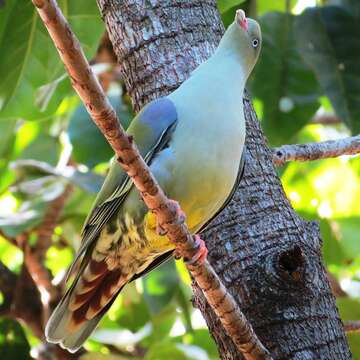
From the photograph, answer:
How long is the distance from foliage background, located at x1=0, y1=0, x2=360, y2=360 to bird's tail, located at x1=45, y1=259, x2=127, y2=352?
471 mm

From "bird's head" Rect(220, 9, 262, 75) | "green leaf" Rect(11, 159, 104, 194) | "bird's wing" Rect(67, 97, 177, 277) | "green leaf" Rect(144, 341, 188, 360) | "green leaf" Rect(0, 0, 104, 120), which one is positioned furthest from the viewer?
"green leaf" Rect(11, 159, 104, 194)

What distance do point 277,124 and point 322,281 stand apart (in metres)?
1.46

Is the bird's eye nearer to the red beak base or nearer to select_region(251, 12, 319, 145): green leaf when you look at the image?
the red beak base

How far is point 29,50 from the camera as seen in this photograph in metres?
2.63

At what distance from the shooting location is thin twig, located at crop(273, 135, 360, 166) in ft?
7.22

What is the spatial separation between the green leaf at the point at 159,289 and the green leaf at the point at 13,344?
49cm

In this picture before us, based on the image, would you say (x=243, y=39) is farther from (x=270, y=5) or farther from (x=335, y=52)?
(x=270, y=5)

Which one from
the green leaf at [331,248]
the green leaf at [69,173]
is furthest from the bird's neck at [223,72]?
the green leaf at [331,248]

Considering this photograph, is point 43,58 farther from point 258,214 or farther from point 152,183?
point 152,183

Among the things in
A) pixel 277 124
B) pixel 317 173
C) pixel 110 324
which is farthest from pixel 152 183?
pixel 317 173

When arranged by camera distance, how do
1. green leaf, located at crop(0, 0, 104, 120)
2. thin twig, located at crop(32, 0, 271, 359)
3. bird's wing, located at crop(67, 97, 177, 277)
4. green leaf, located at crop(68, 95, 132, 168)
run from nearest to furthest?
thin twig, located at crop(32, 0, 271, 359) → bird's wing, located at crop(67, 97, 177, 277) → green leaf, located at crop(0, 0, 104, 120) → green leaf, located at crop(68, 95, 132, 168)

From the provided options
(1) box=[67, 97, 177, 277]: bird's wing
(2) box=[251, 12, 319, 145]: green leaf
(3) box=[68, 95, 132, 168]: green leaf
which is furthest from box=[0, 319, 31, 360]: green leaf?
(2) box=[251, 12, 319, 145]: green leaf

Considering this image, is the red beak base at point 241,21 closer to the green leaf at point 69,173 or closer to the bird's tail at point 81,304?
the bird's tail at point 81,304

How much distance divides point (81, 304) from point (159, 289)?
0.87 meters
